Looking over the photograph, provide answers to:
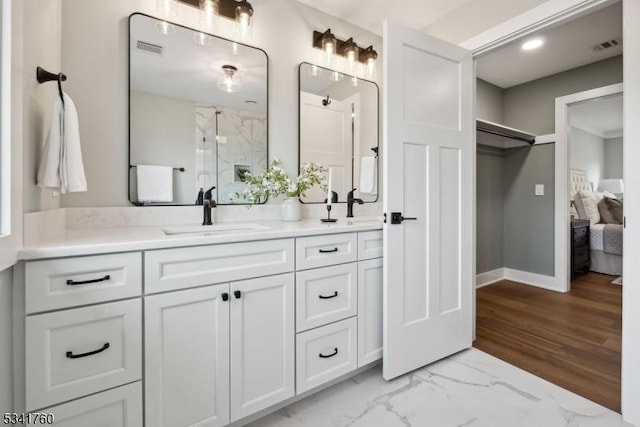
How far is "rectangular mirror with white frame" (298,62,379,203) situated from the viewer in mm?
2268

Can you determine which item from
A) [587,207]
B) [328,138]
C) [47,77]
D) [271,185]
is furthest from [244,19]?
[587,207]

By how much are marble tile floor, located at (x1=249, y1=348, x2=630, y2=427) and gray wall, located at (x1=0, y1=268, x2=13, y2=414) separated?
968 millimetres

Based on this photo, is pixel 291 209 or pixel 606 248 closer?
pixel 291 209

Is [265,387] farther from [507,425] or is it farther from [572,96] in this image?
[572,96]

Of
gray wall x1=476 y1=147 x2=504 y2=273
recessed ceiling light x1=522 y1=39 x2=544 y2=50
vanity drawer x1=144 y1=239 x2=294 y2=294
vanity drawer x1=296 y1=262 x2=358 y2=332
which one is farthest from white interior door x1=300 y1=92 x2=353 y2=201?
gray wall x1=476 y1=147 x2=504 y2=273

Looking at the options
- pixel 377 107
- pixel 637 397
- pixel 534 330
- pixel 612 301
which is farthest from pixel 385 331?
pixel 612 301

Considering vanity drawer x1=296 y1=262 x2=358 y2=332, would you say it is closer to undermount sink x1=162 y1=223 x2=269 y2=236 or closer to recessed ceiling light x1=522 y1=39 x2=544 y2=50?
undermount sink x1=162 y1=223 x2=269 y2=236

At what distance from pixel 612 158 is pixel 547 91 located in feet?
17.5

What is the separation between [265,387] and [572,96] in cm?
413

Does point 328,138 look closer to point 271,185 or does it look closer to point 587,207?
point 271,185

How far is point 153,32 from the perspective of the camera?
1.71m

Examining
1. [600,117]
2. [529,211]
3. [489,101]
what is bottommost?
[529,211]

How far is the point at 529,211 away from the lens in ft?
12.2

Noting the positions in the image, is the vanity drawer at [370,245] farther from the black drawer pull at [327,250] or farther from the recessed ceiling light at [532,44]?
the recessed ceiling light at [532,44]
